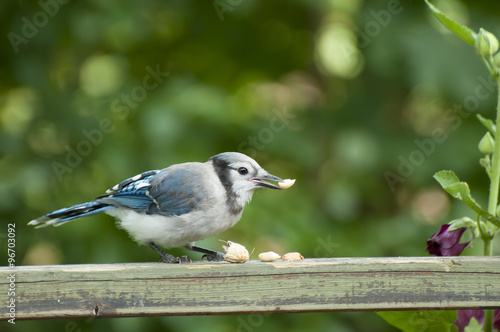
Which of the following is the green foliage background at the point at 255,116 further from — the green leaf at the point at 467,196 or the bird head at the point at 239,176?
the green leaf at the point at 467,196

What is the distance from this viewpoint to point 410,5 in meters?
3.85

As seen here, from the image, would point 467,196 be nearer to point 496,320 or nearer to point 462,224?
point 462,224

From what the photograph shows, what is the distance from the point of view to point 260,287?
1.81m

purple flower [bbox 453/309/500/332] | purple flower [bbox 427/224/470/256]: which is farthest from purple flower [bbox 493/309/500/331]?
purple flower [bbox 427/224/470/256]

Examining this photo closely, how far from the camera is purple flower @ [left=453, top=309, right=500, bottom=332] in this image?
1860mm

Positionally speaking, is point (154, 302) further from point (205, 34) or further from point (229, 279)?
point (205, 34)

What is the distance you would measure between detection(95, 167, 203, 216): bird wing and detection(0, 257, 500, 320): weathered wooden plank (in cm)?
63

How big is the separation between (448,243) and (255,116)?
7.05 ft

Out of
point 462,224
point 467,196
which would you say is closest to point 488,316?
point 462,224

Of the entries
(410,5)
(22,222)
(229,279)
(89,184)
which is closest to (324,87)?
(410,5)

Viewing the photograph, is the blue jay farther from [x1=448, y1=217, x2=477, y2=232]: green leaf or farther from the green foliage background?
[x1=448, y1=217, x2=477, y2=232]: green leaf

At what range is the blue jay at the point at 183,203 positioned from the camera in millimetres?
2400

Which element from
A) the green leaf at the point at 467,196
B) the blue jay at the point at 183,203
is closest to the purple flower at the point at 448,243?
the green leaf at the point at 467,196

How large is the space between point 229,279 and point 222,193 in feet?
2.15
